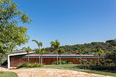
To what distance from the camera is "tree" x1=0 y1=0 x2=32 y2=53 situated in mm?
4654

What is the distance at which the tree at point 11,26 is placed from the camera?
4.65 metres

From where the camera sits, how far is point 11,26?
499 cm

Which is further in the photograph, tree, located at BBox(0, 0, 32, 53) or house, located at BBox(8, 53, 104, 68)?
house, located at BBox(8, 53, 104, 68)

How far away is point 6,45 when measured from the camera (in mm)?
4789

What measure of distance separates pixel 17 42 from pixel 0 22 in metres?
1.32

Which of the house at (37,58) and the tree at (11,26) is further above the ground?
the tree at (11,26)

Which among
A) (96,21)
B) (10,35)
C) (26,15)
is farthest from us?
(96,21)

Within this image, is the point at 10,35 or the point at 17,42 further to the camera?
the point at 17,42

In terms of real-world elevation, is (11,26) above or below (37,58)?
above

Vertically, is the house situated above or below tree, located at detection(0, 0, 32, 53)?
below

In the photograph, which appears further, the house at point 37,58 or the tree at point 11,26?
the house at point 37,58

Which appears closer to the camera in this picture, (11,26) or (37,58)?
(11,26)

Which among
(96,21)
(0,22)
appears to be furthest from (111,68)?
(0,22)

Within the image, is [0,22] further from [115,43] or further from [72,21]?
[115,43]
